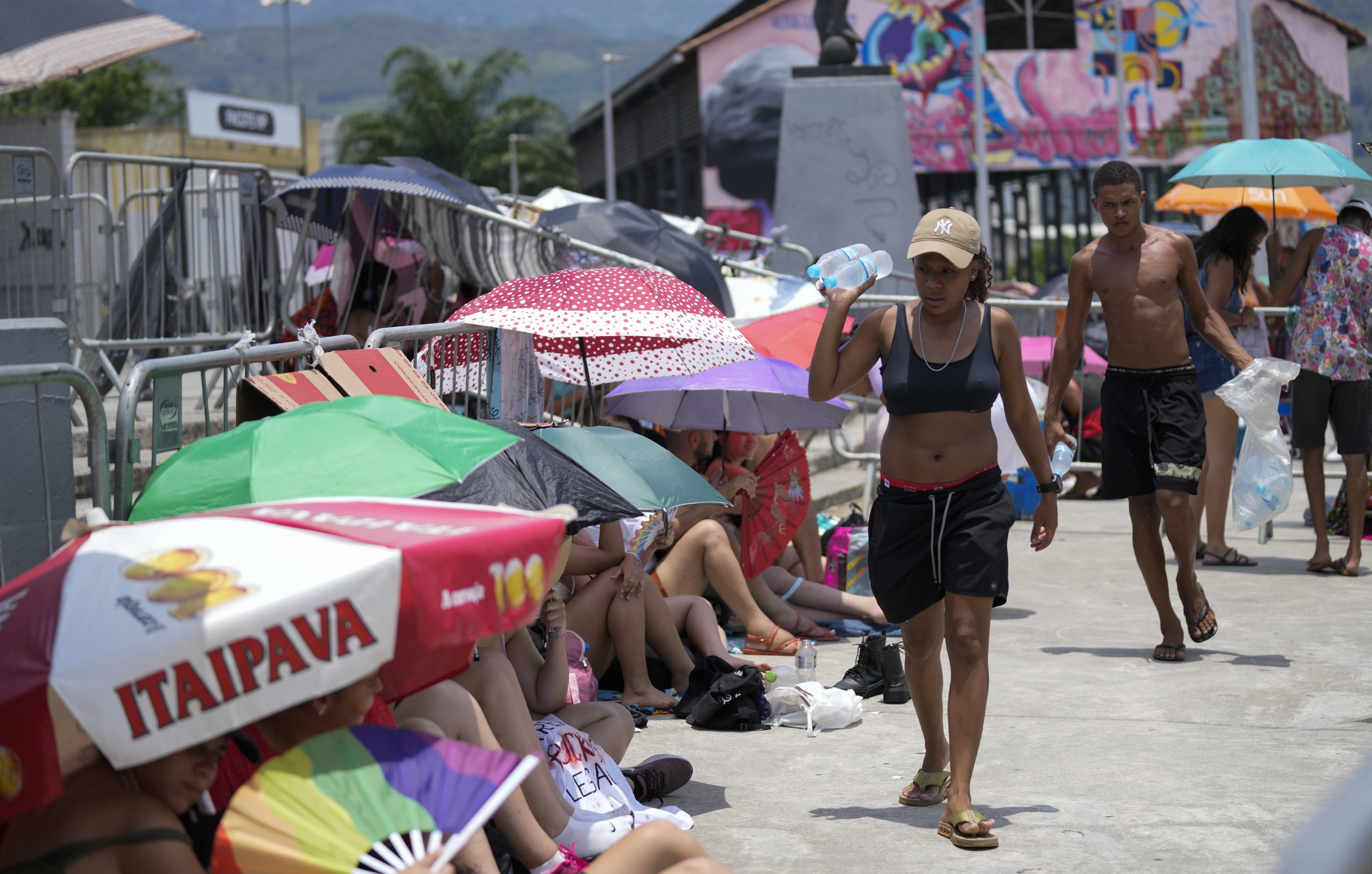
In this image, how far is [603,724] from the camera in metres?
4.75

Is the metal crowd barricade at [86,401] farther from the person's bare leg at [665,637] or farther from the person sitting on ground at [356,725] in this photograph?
the person's bare leg at [665,637]

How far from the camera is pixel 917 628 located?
4758 mm

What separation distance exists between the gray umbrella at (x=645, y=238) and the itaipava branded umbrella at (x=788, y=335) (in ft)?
4.25

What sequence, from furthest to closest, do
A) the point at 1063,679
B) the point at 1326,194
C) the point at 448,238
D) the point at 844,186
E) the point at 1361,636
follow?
1. the point at 1326,194
2. the point at 844,186
3. the point at 448,238
4. the point at 1361,636
5. the point at 1063,679

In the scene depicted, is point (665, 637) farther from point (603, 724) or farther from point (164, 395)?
point (164, 395)

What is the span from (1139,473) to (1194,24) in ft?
135

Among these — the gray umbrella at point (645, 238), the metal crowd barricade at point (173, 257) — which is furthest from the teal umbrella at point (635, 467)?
the gray umbrella at point (645, 238)

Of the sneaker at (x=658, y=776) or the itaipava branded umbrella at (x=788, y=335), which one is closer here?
the sneaker at (x=658, y=776)

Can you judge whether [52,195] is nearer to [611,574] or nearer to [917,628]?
[611,574]

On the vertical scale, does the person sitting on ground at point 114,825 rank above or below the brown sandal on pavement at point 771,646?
above

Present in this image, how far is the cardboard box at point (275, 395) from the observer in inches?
165

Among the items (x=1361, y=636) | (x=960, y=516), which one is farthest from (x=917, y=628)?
(x=1361, y=636)

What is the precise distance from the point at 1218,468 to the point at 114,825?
785 cm

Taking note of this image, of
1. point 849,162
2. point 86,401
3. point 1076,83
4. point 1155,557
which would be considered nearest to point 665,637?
point 1155,557
